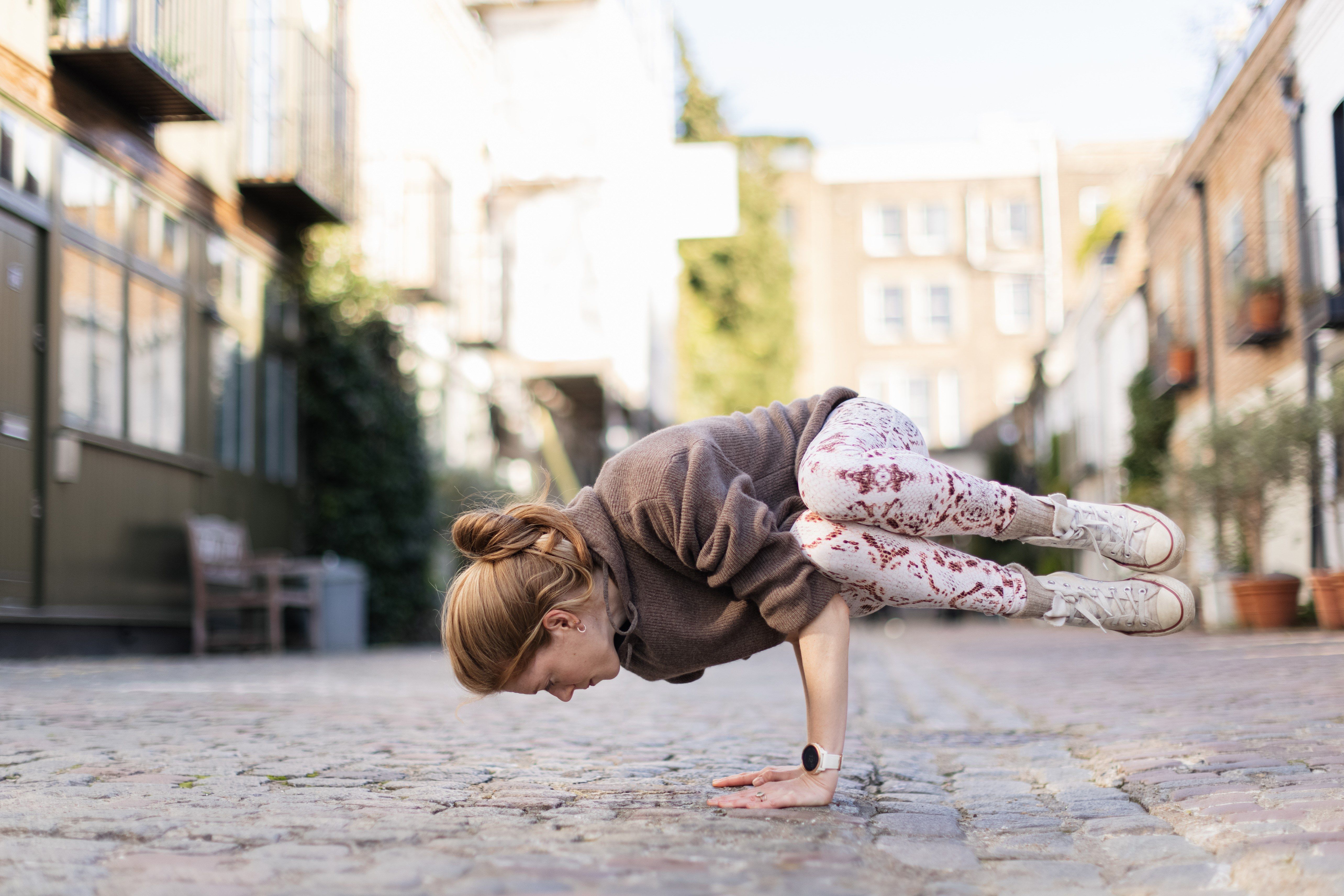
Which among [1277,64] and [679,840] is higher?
[1277,64]

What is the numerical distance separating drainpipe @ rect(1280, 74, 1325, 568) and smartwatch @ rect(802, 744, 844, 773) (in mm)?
10611

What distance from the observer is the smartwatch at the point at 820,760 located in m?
2.56

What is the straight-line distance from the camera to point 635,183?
2139cm

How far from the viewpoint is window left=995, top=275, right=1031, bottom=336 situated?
3928 centimetres

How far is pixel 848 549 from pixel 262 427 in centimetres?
1003

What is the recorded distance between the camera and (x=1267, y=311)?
13.0 meters

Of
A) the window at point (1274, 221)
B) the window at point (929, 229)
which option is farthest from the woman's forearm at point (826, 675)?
the window at point (929, 229)

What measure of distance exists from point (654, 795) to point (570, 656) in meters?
0.46

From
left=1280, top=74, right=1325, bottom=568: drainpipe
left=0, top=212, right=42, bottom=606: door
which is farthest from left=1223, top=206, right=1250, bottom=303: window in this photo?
left=0, top=212, right=42, bottom=606: door

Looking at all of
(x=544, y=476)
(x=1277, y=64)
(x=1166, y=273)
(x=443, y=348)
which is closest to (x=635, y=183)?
(x=443, y=348)

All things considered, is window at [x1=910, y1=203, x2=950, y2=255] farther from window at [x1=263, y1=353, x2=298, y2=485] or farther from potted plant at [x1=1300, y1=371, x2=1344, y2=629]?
window at [x1=263, y1=353, x2=298, y2=485]

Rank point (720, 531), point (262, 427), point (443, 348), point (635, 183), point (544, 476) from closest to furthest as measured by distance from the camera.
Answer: point (720, 531) < point (544, 476) < point (262, 427) < point (443, 348) < point (635, 183)

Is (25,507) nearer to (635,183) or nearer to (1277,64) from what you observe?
(1277,64)

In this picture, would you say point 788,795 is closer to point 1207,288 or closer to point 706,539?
point 706,539
